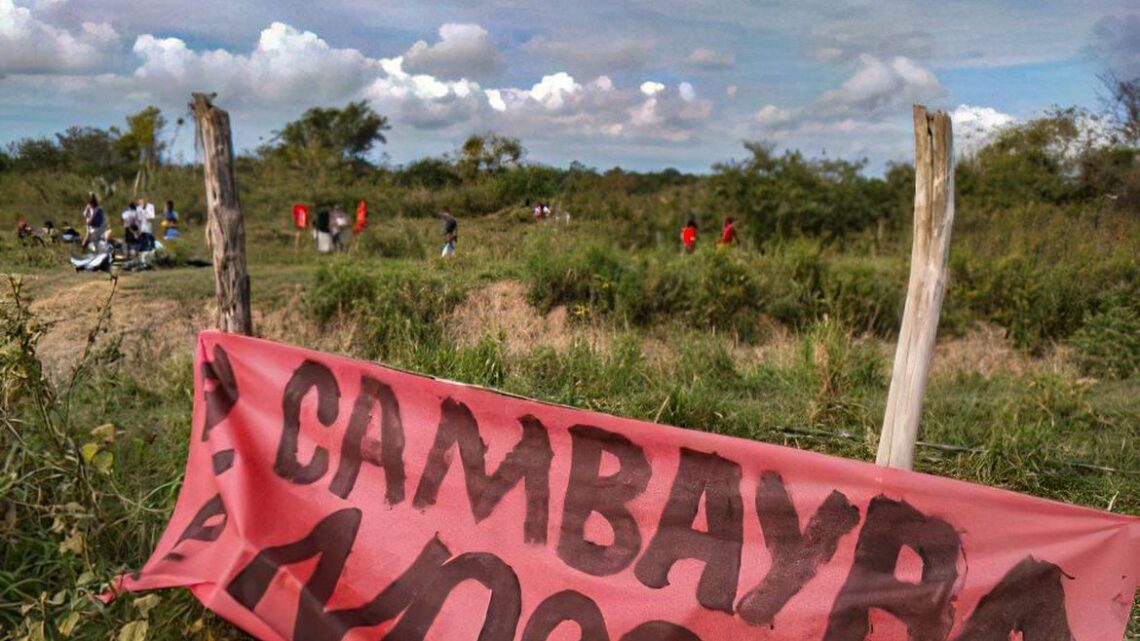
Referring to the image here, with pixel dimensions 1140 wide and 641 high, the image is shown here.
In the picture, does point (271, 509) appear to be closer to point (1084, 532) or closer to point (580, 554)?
point (580, 554)

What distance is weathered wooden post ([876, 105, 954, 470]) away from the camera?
4309 mm

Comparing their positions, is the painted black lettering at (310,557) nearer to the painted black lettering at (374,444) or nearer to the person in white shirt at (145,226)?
the painted black lettering at (374,444)

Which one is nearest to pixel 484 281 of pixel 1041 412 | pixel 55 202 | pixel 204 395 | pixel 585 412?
pixel 1041 412

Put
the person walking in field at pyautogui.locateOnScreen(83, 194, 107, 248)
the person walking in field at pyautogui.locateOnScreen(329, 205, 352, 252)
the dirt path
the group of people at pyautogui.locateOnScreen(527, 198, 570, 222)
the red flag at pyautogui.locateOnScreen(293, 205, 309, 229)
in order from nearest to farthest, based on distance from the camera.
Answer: the dirt path → the group of people at pyautogui.locateOnScreen(527, 198, 570, 222) → the person walking in field at pyautogui.locateOnScreen(83, 194, 107, 248) → the person walking in field at pyautogui.locateOnScreen(329, 205, 352, 252) → the red flag at pyautogui.locateOnScreen(293, 205, 309, 229)

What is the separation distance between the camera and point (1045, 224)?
58.1 ft

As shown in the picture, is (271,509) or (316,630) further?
(271,509)

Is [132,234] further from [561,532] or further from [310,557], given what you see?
[561,532]

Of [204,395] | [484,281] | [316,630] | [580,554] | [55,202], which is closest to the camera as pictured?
[580,554]

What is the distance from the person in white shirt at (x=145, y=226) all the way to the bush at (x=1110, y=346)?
13891 mm

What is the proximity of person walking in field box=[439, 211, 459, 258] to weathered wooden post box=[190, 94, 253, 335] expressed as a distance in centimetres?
795

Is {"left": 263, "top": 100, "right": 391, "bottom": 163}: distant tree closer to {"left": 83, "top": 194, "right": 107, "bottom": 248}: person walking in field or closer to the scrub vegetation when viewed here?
the scrub vegetation

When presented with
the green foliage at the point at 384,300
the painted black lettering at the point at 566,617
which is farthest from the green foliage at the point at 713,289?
the painted black lettering at the point at 566,617

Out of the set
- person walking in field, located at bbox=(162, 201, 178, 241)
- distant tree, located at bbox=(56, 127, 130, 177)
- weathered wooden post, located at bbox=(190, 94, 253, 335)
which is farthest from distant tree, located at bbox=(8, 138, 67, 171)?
weathered wooden post, located at bbox=(190, 94, 253, 335)

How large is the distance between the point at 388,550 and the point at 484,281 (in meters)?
9.24
